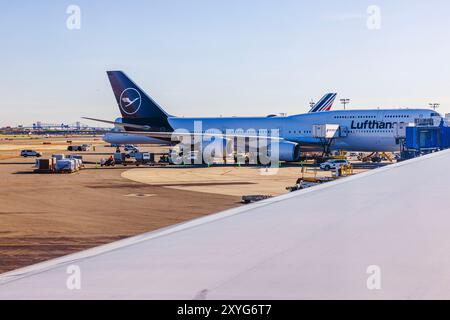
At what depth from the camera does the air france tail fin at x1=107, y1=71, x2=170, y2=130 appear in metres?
58.0

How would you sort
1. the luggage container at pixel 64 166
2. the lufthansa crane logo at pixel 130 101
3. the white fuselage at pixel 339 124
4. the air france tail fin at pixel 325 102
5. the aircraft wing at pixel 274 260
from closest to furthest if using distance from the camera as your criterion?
the aircraft wing at pixel 274 260
the luggage container at pixel 64 166
the white fuselage at pixel 339 124
the lufthansa crane logo at pixel 130 101
the air france tail fin at pixel 325 102

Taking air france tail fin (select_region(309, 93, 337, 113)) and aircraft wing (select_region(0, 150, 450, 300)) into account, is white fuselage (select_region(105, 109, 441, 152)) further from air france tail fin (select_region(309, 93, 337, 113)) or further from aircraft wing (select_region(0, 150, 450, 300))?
aircraft wing (select_region(0, 150, 450, 300))

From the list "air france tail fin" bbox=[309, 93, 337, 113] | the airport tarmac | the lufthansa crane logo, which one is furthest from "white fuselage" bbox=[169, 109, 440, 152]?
"air france tail fin" bbox=[309, 93, 337, 113]

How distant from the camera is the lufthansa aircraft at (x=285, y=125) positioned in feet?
169

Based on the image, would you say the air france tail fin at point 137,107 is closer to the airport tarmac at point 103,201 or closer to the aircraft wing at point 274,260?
the airport tarmac at point 103,201

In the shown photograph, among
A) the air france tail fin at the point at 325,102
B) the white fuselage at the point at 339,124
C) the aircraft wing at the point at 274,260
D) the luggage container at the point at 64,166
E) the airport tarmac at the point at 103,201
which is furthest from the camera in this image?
the air france tail fin at the point at 325,102

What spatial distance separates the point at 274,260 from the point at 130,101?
5565 cm

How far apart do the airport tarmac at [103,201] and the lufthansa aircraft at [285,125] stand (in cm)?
630

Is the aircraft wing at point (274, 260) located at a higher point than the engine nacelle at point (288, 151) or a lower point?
higher

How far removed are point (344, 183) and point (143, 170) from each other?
141ft

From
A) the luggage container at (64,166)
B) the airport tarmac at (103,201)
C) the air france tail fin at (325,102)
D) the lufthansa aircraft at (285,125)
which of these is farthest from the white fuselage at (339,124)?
the air france tail fin at (325,102)

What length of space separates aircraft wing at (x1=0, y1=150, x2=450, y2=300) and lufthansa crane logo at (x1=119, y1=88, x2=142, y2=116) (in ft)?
174
